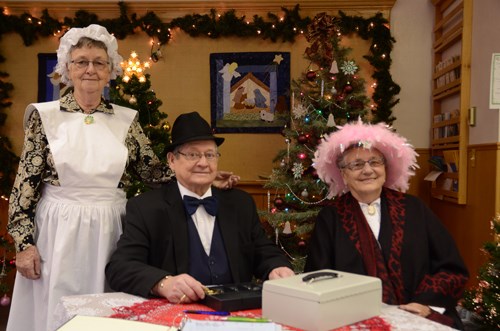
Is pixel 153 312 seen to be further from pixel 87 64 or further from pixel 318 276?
pixel 87 64

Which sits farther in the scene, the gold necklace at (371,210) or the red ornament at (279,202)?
the red ornament at (279,202)

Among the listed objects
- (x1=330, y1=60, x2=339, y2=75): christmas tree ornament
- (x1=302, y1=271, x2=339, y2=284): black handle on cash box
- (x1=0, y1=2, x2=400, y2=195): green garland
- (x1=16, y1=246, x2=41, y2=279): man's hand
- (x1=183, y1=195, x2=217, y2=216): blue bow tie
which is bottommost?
(x1=16, y1=246, x2=41, y2=279): man's hand

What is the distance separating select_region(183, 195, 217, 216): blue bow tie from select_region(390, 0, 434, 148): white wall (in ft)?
11.7

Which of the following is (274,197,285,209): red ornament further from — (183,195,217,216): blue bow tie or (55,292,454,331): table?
(55,292,454,331): table

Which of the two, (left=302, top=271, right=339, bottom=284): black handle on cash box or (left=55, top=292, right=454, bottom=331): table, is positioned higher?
(left=302, top=271, right=339, bottom=284): black handle on cash box

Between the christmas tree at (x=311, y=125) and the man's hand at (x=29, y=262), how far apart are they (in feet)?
6.80

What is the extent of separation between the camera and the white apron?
86.5 inches

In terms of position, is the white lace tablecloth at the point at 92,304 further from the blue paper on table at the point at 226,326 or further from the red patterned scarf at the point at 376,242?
the red patterned scarf at the point at 376,242

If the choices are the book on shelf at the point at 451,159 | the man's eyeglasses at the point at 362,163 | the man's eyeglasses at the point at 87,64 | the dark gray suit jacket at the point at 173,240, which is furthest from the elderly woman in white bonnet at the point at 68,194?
the book on shelf at the point at 451,159

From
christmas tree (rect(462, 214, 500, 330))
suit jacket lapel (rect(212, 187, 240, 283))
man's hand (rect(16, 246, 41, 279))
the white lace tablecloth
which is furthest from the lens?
christmas tree (rect(462, 214, 500, 330))

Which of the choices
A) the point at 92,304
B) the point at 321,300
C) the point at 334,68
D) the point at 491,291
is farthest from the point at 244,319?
the point at 334,68

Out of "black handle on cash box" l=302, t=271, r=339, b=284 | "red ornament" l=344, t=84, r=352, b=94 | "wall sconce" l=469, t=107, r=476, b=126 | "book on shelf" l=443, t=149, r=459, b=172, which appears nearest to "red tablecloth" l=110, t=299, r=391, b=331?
"black handle on cash box" l=302, t=271, r=339, b=284

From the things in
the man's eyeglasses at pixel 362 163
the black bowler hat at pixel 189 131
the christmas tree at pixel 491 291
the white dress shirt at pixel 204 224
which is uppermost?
the black bowler hat at pixel 189 131

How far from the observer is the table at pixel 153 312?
1386 millimetres
